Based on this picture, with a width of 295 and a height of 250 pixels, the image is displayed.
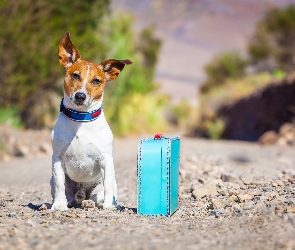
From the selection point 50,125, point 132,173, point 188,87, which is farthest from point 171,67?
point 132,173

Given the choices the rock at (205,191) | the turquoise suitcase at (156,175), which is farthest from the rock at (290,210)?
the rock at (205,191)

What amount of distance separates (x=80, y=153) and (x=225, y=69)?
165 ft

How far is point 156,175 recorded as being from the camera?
5160 mm

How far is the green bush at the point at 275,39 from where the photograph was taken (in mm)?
46438

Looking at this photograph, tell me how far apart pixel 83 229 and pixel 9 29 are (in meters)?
10.6

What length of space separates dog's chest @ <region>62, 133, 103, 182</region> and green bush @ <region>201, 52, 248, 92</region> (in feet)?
160

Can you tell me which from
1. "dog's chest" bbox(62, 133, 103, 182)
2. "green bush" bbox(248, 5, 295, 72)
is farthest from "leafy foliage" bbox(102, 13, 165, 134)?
"green bush" bbox(248, 5, 295, 72)

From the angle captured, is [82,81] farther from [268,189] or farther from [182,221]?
Answer: [268,189]

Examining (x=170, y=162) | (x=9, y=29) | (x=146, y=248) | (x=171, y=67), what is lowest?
(x=146, y=248)

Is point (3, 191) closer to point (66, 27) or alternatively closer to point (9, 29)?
point (9, 29)

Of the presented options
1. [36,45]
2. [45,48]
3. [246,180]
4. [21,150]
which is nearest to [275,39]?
[45,48]

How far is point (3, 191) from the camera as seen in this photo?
716 cm

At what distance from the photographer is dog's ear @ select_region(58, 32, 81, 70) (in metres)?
5.31

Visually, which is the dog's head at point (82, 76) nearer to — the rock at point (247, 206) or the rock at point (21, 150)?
the rock at point (247, 206)
